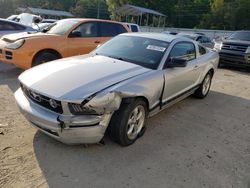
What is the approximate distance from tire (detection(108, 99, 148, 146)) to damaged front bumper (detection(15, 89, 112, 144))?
0.18m

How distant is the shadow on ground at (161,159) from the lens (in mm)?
3250

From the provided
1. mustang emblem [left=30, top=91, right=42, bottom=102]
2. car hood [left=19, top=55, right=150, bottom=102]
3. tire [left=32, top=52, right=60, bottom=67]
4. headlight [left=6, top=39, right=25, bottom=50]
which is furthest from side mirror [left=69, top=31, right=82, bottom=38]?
mustang emblem [left=30, top=91, right=42, bottom=102]

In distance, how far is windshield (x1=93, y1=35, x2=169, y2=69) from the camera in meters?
4.61

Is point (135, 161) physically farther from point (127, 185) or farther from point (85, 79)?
point (85, 79)

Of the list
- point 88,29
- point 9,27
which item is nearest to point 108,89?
point 88,29

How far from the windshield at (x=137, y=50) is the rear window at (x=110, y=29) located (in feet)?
11.3

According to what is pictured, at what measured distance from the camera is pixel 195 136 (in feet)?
15.0

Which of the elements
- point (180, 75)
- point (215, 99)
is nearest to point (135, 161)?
point (180, 75)

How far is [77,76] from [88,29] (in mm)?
4775

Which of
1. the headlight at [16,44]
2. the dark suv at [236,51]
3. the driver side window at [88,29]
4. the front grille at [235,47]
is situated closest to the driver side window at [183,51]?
the driver side window at [88,29]

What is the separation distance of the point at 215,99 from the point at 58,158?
4.56 meters

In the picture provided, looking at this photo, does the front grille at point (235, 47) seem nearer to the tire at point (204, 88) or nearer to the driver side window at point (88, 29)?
the tire at point (204, 88)

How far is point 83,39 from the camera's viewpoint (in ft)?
26.3

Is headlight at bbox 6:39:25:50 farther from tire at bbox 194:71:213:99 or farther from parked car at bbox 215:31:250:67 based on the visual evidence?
parked car at bbox 215:31:250:67
